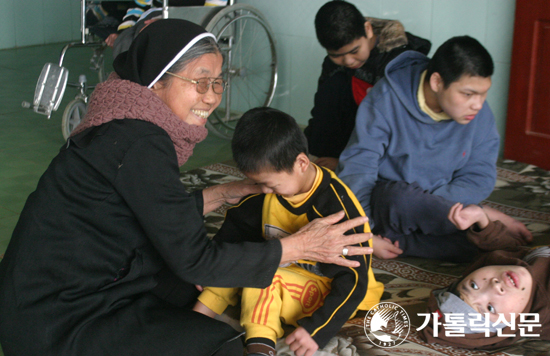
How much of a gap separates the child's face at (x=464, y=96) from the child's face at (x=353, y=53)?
0.52 metres

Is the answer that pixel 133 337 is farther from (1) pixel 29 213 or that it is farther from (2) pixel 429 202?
(2) pixel 429 202

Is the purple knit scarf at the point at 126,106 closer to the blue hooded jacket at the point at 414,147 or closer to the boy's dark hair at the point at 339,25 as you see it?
the blue hooded jacket at the point at 414,147

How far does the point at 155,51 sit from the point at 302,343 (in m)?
0.81

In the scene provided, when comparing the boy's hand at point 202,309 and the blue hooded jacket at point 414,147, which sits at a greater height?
the blue hooded jacket at point 414,147

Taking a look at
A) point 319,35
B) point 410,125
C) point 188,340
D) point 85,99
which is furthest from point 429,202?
point 85,99

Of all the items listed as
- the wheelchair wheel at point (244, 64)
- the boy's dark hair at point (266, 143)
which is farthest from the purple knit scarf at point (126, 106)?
the wheelchair wheel at point (244, 64)

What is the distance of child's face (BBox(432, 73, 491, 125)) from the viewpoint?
1.82 meters

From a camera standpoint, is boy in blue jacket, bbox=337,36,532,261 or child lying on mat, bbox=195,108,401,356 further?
boy in blue jacket, bbox=337,36,532,261

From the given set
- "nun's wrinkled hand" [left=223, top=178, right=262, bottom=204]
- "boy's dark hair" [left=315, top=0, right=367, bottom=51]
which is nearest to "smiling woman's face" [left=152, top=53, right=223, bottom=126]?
→ "nun's wrinkled hand" [left=223, top=178, right=262, bottom=204]

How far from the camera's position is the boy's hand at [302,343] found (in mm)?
1370

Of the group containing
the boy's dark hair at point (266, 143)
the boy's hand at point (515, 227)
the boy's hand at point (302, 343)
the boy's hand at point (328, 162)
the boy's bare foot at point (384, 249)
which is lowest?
the boy's hand at point (302, 343)

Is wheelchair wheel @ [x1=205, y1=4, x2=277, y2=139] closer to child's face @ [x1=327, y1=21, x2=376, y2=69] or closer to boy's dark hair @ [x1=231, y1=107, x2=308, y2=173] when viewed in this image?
child's face @ [x1=327, y1=21, x2=376, y2=69]

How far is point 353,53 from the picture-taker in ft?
7.66

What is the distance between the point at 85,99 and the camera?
3283 mm
